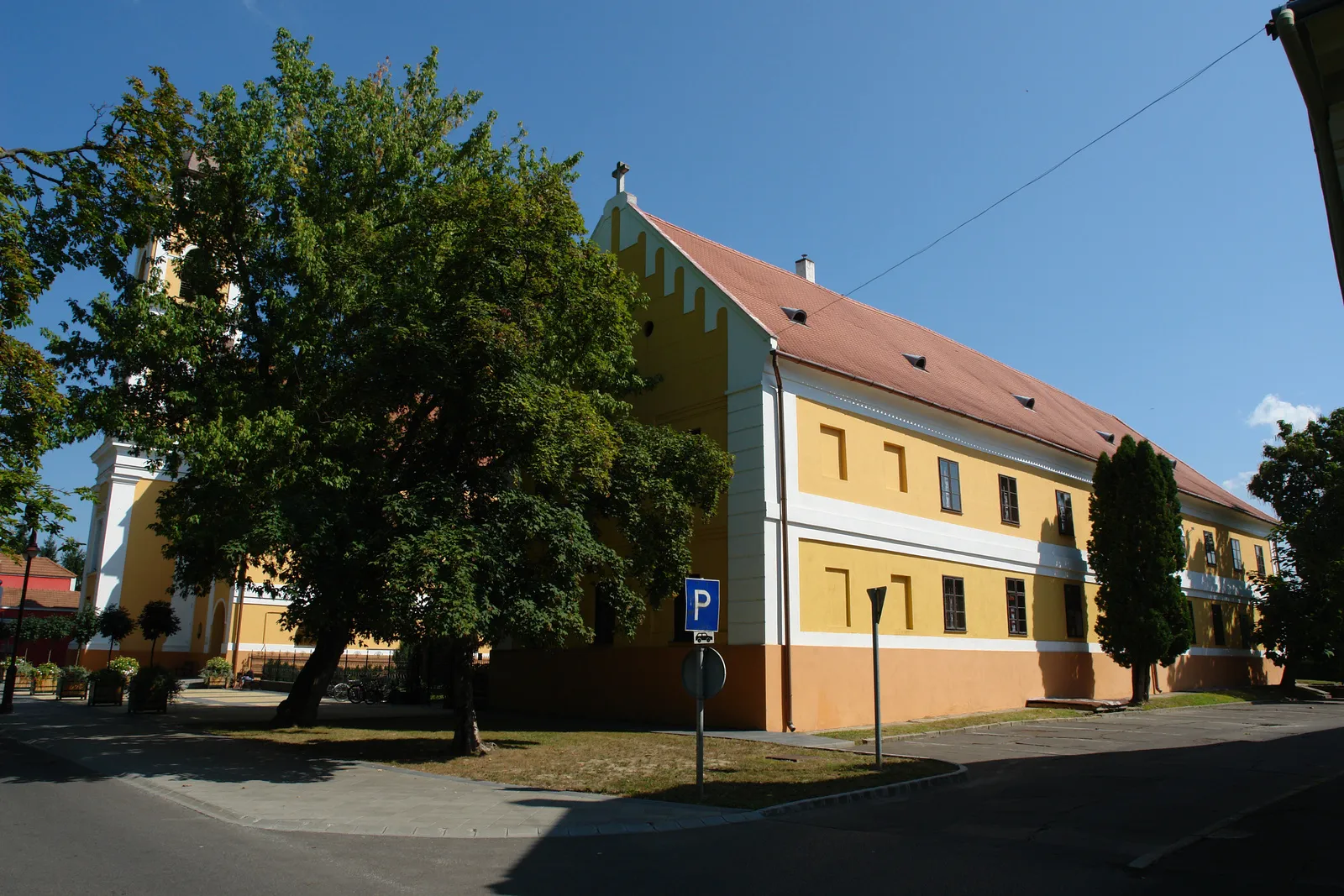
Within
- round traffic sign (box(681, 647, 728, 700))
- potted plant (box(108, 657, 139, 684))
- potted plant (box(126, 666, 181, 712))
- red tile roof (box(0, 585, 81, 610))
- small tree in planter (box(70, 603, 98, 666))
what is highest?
red tile roof (box(0, 585, 81, 610))

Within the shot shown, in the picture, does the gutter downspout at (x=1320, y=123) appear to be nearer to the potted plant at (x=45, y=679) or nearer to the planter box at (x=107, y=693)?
the planter box at (x=107, y=693)

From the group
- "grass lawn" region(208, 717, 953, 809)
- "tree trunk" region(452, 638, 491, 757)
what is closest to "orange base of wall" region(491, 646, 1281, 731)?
"grass lawn" region(208, 717, 953, 809)

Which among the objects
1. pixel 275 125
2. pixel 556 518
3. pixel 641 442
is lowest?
pixel 556 518

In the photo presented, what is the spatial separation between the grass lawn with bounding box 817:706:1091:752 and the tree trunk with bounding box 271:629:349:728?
10.6 meters

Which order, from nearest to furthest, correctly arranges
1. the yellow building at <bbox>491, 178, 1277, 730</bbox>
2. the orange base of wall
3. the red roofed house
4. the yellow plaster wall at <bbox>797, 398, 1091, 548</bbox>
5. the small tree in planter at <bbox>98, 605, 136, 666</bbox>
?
the orange base of wall, the yellow building at <bbox>491, 178, 1277, 730</bbox>, the yellow plaster wall at <bbox>797, 398, 1091, 548</bbox>, the small tree in planter at <bbox>98, 605, 136, 666</bbox>, the red roofed house

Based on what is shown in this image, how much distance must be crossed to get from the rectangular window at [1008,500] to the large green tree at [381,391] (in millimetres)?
11261

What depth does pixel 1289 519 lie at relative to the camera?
38344 mm

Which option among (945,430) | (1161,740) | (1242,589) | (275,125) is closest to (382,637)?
(275,125)

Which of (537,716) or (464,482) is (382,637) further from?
(537,716)

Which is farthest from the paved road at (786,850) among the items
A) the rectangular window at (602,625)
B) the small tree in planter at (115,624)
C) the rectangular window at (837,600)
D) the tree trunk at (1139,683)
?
the small tree in planter at (115,624)

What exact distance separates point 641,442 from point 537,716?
31.2ft

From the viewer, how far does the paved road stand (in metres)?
6.77

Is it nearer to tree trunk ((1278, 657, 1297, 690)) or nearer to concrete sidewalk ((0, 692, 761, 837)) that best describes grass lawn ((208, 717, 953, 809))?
concrete sidewalk ((0, 692, 761, 837))

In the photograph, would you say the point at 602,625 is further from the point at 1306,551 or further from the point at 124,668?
the point at 1306,551
